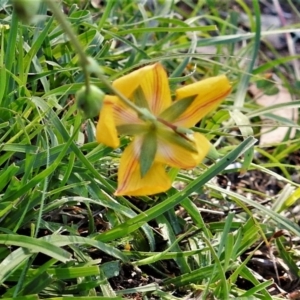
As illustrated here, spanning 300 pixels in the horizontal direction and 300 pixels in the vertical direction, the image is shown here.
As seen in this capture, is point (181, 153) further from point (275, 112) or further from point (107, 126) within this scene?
point (275, 112)

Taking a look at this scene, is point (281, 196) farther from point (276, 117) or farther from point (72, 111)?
point (72, 111)

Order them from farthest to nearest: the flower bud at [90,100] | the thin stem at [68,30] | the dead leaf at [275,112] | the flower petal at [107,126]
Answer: the dead leaf at [275,112], the flower petal at [107,126], the flower bud at [90,100], the thin stem at [68,30]

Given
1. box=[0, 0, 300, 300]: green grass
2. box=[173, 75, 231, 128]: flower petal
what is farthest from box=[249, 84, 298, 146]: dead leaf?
box=[173, 75, 231, 128]: flower petal

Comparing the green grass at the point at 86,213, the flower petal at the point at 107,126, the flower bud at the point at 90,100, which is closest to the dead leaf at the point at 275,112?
the green grass at the point at 86,213

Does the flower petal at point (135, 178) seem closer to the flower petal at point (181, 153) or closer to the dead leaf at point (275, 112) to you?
the flower petal at point (181, 153)

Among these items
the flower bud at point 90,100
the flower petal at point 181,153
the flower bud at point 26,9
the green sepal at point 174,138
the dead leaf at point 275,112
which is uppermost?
the flower bud at point 26,9

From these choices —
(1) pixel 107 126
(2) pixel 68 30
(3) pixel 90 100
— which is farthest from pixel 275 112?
(2) pixel 68 30

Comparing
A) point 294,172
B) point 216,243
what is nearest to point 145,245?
point 216,243
